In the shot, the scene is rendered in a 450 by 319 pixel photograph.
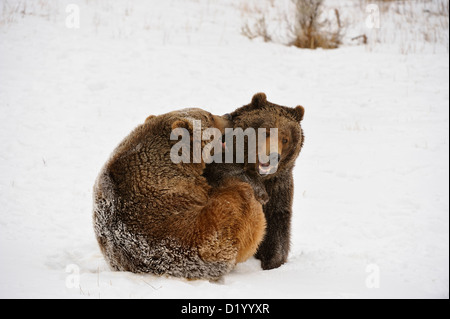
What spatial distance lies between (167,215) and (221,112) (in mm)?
5916

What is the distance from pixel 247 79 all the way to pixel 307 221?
17.9 ft

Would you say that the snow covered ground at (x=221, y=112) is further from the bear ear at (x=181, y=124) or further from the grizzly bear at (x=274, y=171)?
the bear ear at (x=181, y=124)

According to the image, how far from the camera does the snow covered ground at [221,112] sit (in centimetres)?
458

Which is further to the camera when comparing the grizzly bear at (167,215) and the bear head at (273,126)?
the bear head at (273,126)

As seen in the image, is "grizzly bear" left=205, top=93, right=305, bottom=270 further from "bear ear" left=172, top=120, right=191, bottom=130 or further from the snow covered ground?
"bear ear" left=172, top=120, right=191, bottom=130

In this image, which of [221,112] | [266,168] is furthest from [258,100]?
[221,112]

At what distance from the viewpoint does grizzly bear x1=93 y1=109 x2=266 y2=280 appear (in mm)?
4117

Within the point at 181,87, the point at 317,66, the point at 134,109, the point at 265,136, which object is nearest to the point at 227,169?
the point at 265,136

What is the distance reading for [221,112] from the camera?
984cm

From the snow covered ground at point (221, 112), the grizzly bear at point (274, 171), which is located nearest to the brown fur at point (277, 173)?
the grizzly bear at point (274, 171)

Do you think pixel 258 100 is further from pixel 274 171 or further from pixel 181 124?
pixel 181 124

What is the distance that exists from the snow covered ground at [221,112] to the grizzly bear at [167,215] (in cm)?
22

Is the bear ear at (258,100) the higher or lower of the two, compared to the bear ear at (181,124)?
higher

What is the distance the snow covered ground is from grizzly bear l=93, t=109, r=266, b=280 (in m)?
0.22
